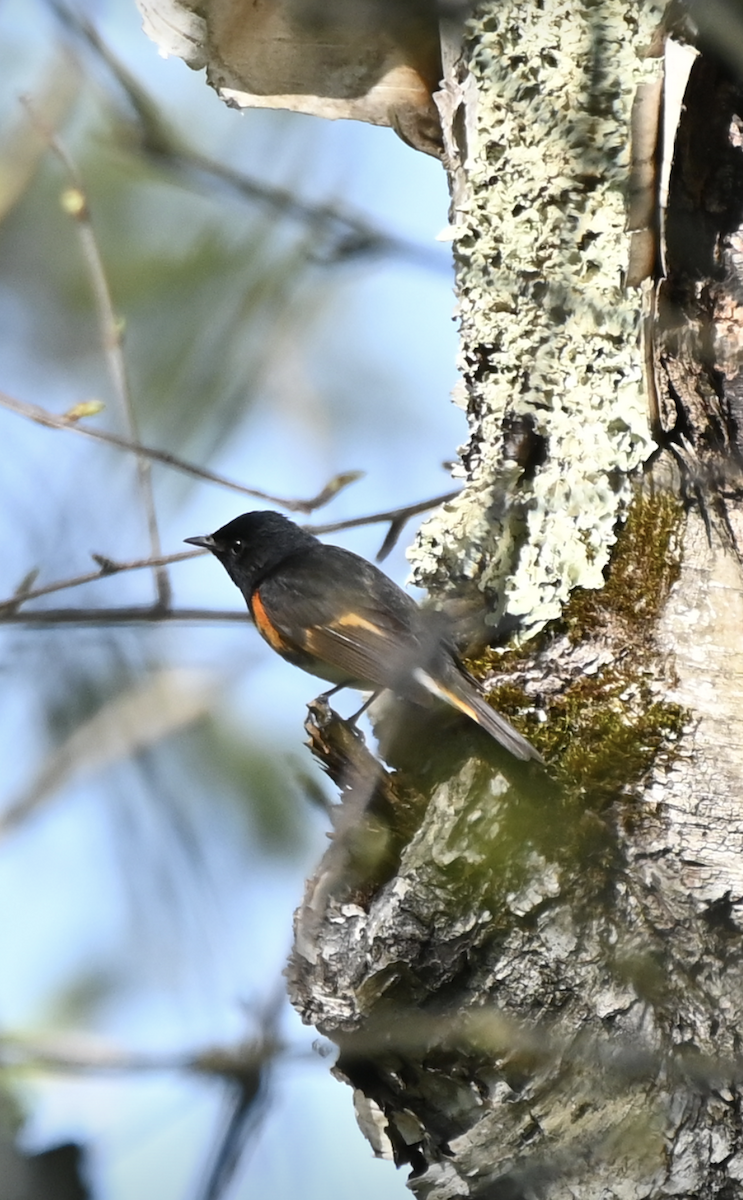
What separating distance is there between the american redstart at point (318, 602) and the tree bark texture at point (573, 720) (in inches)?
13.0

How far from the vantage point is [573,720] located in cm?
213

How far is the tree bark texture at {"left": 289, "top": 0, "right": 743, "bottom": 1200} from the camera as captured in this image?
1927 millimetres

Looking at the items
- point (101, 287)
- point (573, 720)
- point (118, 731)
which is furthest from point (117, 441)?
point (573, 720)

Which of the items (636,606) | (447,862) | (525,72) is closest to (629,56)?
(525,72)

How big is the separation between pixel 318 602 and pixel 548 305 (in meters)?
1.33

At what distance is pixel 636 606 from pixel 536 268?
0.77 meters

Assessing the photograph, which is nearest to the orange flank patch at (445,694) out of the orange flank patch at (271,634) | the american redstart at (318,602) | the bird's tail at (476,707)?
the bird's tail at (476,707)

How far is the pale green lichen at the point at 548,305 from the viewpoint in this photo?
7.49 ft

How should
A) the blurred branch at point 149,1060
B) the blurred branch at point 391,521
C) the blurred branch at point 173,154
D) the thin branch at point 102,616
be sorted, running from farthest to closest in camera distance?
the blurred branch at point 391,521 → the thin branch at point 102,616 → the blurred branch at point 173,154 → the blurred branch at point 149,1060

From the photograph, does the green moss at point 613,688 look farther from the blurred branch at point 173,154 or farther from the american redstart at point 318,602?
the blurred branch at point 173,154

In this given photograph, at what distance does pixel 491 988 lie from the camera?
77.7 inches

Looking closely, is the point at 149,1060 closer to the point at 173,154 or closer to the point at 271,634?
the point at 173,154

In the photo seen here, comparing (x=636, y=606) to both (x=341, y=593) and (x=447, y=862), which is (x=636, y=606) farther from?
(x=341, y=593)

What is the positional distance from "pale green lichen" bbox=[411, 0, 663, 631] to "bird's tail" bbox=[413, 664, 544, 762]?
0.21 m
